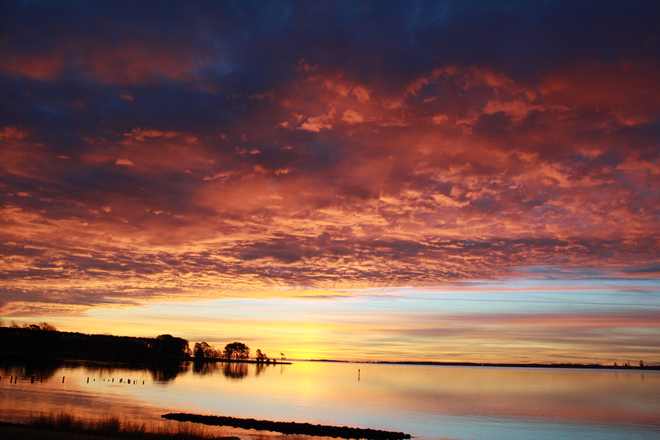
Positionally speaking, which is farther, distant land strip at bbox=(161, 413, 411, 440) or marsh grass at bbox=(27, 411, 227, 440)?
distant land strip at bbox=(161, 413, 411, 440)

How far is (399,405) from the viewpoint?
85.5 meters

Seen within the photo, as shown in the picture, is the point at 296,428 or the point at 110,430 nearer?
the point at 110,430

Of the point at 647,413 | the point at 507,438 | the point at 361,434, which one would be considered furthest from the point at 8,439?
the point at 647,413

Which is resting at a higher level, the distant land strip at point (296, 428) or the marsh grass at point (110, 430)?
the marsh grass at point (110, 430)

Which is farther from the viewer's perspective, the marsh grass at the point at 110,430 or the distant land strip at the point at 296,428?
the distant land strip at the point at 296,428

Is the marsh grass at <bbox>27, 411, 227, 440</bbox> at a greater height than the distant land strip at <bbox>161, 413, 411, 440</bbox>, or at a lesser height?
greater

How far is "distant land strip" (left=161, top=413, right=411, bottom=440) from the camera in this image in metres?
48.8

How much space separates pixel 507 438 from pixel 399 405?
32392 millimetres

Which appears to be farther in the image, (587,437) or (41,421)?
(587,437)

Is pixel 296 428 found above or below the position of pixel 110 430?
below

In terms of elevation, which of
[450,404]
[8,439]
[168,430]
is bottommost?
[450,404]

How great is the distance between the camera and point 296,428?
50.8 m

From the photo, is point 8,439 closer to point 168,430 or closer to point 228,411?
point 168,430

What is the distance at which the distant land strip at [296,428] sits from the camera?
4878 cm
